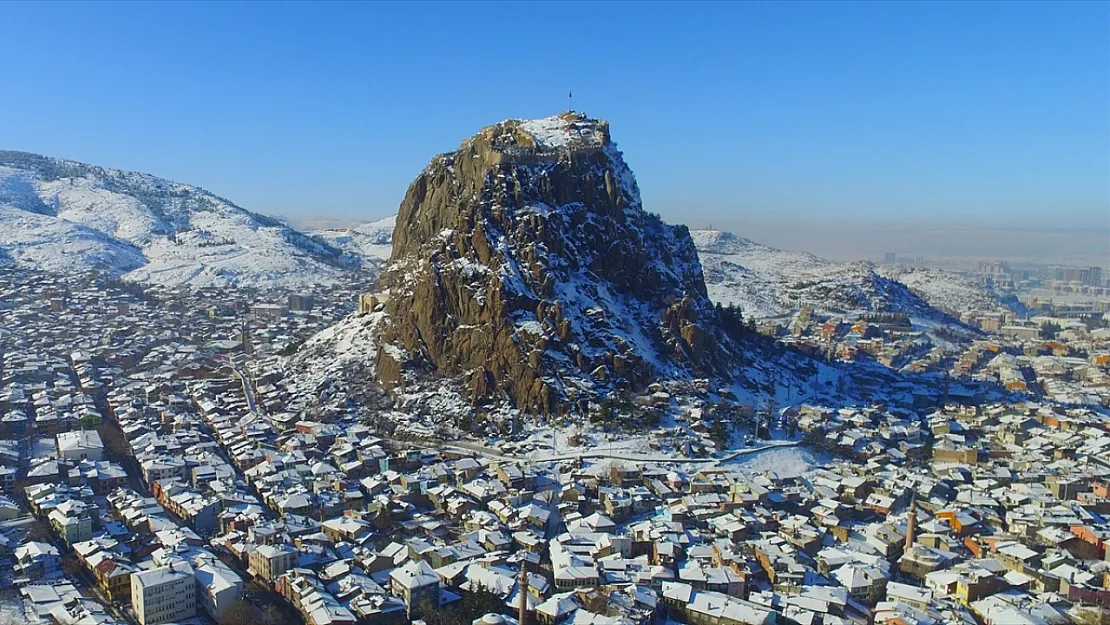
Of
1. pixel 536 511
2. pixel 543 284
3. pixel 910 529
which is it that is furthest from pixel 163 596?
pixel 543 284

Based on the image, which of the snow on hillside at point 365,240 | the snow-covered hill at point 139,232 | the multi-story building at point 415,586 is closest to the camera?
the multi-story building at point 415,586

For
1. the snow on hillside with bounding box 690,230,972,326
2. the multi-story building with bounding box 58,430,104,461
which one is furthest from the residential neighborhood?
the snow on hillside with bounding box 690,230,972,326

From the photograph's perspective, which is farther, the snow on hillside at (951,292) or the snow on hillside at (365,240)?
the snow on hillside at (365,240)

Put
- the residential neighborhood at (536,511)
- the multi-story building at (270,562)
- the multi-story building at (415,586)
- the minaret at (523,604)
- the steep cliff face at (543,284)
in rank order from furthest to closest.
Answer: the steep cliff face at (543,284) → the multi-story building at (270,562) → the residential neighborhood at (536,511) → the multi-story building at (415,586) → the minaret at (523,604)

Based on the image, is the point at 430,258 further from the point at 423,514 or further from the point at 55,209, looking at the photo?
the point at 55,209

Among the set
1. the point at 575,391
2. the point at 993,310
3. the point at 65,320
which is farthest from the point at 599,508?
the point at 993,310

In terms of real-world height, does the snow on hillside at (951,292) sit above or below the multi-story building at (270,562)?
above

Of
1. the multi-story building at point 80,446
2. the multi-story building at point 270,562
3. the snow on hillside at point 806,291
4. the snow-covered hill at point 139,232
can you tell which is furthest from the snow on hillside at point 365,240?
the multi-story building at point 270,562

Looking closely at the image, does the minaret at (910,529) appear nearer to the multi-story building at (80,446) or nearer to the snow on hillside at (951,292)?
the multi-story building at (80,446)
